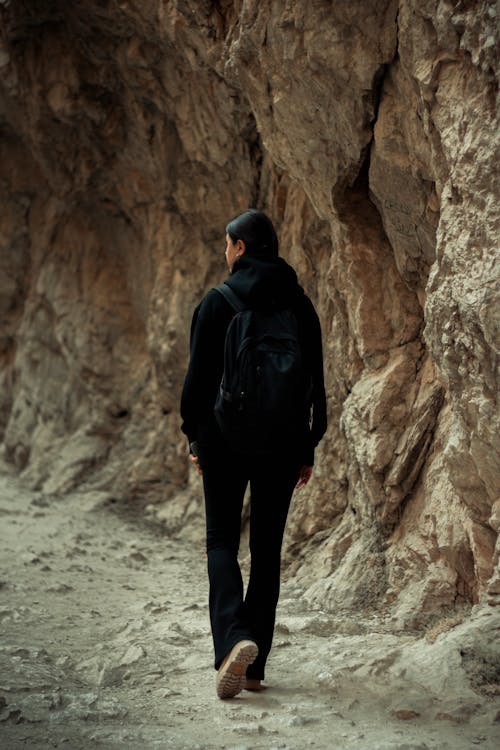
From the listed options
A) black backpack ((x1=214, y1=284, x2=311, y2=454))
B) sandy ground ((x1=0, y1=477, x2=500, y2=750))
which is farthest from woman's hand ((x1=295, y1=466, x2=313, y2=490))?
sandy ground ((x1=0, y1=477, x2=500, y2=750))

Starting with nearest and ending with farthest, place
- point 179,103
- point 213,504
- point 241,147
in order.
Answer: point 213,504 → point 241,147 → point 179,103

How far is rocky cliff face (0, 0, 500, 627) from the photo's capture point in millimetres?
3828

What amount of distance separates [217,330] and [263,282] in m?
0.25

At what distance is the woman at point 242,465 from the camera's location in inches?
138

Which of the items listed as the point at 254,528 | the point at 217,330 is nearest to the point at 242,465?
the point at 254,528

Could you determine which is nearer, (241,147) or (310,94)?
(310,94)

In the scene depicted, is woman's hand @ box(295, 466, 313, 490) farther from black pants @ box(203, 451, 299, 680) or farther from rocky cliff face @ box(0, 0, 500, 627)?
rocky cliff face @ box(0, 0, 500, 627)

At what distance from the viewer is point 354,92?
460 cm

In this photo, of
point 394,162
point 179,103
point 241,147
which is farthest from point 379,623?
point 179,103

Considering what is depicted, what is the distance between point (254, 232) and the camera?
11.8 feet

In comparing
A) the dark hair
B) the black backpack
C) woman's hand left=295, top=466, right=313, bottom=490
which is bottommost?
woman's hand left=295, top=466, right=313, bottom=490

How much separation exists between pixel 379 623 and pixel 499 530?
106 centimetres

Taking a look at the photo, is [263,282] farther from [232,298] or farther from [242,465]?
[242,465]

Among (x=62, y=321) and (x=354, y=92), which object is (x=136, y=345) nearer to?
(x=62, y=321)
